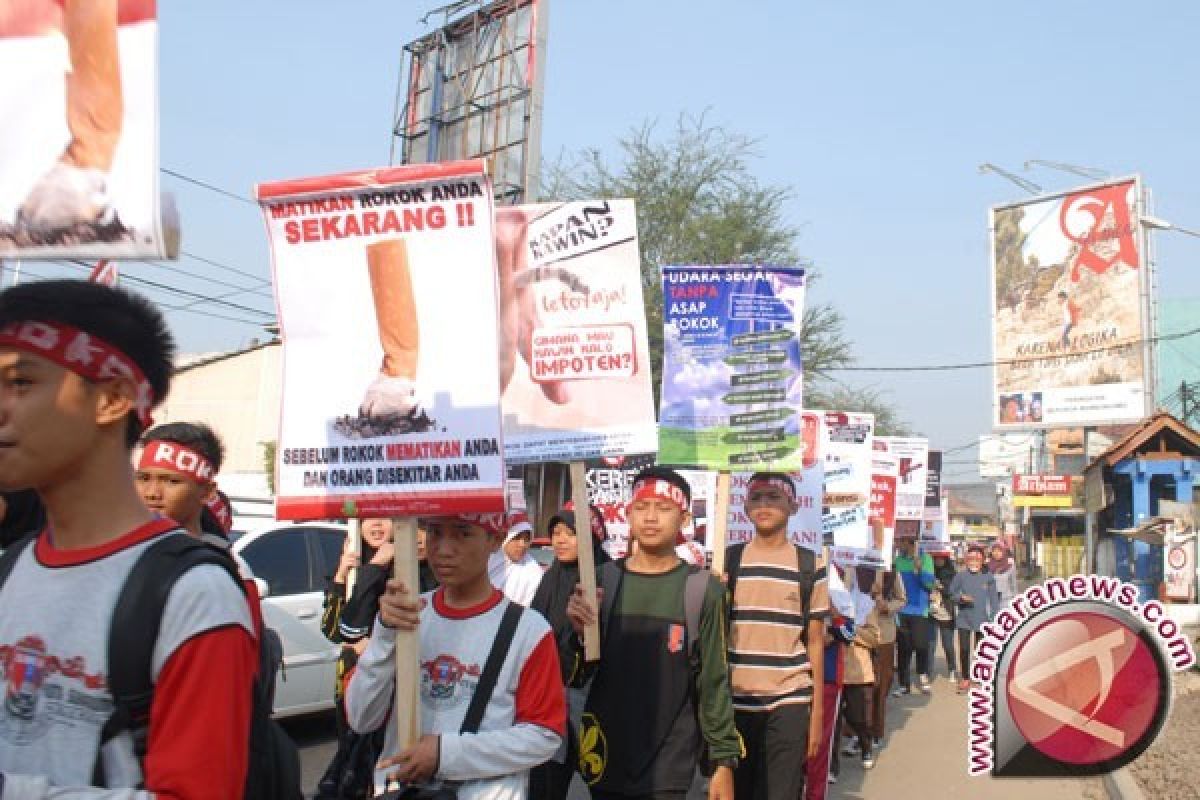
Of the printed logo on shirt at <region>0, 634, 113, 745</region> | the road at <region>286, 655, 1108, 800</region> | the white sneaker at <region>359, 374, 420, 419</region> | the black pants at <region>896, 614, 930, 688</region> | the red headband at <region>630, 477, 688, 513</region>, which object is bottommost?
the road at <region>286, 655, 1108, 800</region>

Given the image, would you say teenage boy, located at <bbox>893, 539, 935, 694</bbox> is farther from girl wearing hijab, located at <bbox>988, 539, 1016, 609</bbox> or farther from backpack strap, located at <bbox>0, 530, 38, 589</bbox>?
backpack strap, located at <bbox>0, 530, 38, 589</bbox>

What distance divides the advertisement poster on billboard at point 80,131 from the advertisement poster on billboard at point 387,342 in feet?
3.14

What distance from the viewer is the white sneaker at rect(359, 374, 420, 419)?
3.58 meters

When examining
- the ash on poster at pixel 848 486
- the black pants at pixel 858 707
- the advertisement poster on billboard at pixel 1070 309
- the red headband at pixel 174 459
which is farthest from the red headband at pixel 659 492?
the advertisement poster on billboard at pixel 1070 309

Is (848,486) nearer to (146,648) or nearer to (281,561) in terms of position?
(281,561)

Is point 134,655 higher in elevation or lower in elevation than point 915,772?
higher

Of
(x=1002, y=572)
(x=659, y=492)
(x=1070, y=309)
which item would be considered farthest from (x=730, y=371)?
(x=1070, y=309)

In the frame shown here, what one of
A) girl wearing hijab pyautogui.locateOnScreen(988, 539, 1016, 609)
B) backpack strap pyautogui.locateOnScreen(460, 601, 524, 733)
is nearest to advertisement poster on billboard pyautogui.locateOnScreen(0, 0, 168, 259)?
backpack strap pyautogui.locateOnScreen(460, 601, 524, 733)

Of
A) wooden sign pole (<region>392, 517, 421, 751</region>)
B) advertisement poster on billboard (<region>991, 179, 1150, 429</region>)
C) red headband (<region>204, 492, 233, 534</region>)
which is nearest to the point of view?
wooden sign pole (<region>392, 517, 421, 751</region>)

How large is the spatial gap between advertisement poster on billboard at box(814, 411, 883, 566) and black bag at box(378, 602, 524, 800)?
7.90 metres

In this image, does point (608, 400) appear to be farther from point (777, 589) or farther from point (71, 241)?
point (71, 241)

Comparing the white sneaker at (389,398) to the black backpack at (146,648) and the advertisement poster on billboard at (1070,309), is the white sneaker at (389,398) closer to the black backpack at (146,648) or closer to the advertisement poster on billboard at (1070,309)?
the black backpack at (146,648)

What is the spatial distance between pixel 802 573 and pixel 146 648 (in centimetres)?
473

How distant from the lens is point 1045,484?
1949 inches
